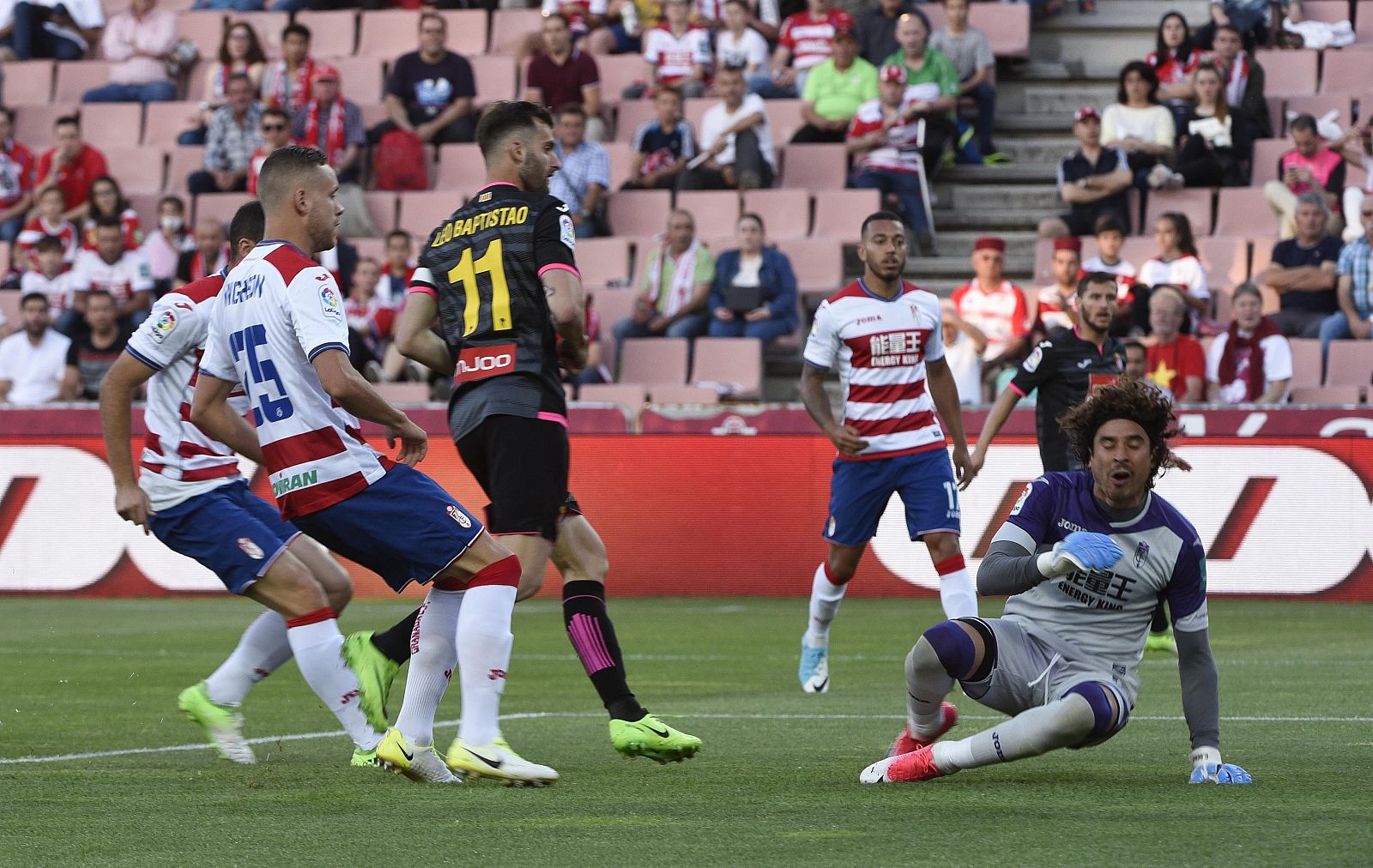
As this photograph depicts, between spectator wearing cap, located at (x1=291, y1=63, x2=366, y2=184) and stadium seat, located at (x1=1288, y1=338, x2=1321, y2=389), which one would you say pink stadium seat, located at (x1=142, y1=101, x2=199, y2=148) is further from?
stadium seat, located at (x1=1288, y1=338, x2=1321, y2=389)

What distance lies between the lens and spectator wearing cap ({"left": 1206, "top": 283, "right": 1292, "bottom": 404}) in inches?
611

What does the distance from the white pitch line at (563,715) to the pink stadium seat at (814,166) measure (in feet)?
36.6

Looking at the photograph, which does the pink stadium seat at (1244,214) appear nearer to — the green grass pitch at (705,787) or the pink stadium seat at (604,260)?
the pink stadium seat at (604,260)

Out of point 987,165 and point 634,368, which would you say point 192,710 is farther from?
point 987,165

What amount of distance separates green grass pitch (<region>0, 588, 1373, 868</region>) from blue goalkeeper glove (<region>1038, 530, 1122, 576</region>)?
0.67 meters

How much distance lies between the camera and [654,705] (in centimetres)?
885

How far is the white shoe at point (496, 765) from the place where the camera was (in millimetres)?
5840

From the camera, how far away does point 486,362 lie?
6285 mm

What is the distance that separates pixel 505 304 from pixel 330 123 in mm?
14022

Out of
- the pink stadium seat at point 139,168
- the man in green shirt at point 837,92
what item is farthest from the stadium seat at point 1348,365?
the pink stadium seat at point 139,168

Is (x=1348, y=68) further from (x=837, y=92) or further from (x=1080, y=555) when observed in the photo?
(x=1080, y=555)

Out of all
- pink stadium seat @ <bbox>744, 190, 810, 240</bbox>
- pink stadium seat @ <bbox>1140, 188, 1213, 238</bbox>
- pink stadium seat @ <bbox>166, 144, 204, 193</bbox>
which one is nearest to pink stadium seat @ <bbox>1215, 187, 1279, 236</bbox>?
pink stadium seat @ <bbox>1140, 188, 1213, 238</bbox>

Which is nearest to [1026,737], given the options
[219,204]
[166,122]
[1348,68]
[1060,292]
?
[1060,292]

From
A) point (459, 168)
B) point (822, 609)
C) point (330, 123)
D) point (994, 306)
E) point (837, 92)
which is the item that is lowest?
point (822, 609)
